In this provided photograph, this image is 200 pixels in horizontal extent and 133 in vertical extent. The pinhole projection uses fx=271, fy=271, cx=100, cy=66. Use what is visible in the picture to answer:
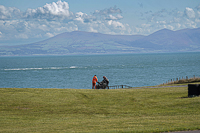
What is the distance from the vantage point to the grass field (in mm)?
16155

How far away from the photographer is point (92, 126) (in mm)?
16328

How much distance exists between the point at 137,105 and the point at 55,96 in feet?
28.5

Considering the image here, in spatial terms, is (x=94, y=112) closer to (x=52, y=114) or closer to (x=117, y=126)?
(x=52, y=114)

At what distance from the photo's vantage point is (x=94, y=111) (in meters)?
23.0

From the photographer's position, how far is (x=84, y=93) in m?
29.8

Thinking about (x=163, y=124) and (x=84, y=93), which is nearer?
(x=163, y=124)

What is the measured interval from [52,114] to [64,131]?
7.34m

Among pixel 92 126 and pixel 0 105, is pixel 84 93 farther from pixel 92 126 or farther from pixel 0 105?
pixel 92 126

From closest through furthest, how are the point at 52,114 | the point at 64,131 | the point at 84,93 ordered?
1. the point at 64,131
2. the point at 52,114
3. the point at 84,93

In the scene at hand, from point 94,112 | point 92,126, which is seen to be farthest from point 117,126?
point 94,112

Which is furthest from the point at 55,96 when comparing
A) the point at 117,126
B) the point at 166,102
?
the point at 117,126

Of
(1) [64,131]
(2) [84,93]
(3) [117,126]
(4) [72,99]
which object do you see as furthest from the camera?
(2) [84,93]

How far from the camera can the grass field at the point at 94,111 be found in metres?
16.2

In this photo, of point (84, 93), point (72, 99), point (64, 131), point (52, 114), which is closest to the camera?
point (64, 131)
